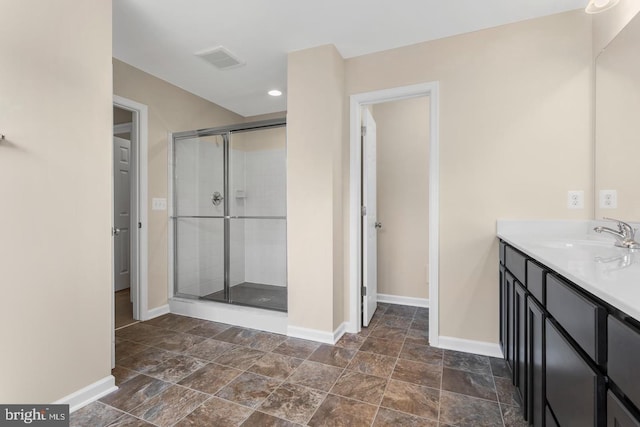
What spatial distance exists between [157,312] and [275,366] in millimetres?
1692

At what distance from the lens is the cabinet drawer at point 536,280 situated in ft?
3.79

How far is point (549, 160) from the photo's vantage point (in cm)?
206

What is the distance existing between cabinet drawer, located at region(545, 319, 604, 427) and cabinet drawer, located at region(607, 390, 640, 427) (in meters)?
0.04

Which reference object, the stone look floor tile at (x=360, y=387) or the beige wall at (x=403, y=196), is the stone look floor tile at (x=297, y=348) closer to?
the stone look floor tile at (x=360, y=387)

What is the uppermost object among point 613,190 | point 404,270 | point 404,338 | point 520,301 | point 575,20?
point 575,20

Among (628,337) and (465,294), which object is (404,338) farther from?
(628,337)

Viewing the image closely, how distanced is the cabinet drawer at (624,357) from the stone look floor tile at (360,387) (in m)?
1.26

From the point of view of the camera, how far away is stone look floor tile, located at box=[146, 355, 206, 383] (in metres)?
1.93

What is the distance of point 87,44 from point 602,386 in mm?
2570

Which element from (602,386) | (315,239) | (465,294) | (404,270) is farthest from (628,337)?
(404,270)

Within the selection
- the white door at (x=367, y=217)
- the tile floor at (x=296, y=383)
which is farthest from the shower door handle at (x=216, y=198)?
the white door at (x=367, y=217)

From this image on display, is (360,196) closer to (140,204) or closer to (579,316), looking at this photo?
(579,316)

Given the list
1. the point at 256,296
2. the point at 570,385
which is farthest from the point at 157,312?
the point at 570,385

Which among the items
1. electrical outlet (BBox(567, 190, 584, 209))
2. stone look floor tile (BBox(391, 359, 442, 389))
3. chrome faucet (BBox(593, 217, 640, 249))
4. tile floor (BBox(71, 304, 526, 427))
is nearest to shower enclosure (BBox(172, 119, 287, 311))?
tile floor (BBox(71, 304, 526, 427))
